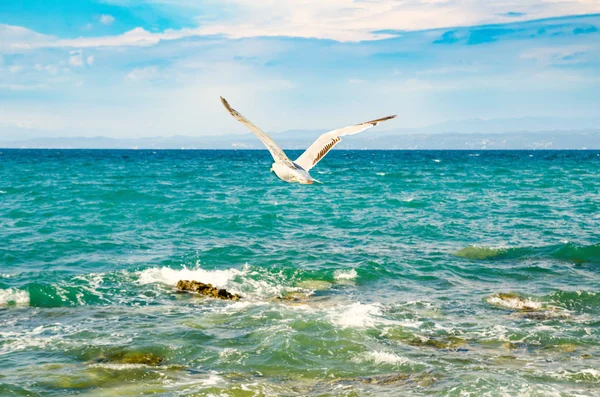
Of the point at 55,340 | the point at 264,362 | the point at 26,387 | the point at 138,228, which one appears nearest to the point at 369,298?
the point at 264,362

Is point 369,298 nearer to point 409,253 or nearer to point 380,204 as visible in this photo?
point 409,253

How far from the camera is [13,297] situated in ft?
55.3

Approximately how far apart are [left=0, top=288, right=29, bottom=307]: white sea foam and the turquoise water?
70 millimetres

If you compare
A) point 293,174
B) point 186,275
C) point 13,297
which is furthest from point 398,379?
point 13,297

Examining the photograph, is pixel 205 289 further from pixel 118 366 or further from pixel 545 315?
pixel 545 315

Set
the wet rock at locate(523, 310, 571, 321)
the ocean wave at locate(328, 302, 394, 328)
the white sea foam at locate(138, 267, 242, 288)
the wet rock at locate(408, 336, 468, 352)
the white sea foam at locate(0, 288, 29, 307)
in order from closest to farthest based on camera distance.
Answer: the wet rock at locate(408, 336, 468, 352) < the ocean wave at locate(328, 302, 394, 328) < the wet rock at locate(523, 310, 571, 321) < the white sea foam at locate(0, 288, 29, 307) < the white sea foam at locate(138, 267, 242, 288)

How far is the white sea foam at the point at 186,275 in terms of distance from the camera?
18828 mm

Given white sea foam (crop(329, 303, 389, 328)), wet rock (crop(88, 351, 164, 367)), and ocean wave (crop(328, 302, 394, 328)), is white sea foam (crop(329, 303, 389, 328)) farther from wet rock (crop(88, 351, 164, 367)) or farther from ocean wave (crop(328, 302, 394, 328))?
wet rock (crop(88, 351, 164, 367))

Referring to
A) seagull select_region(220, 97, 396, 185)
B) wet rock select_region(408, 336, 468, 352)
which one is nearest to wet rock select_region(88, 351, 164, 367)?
seagull select_region(220, 97, 396, 185)

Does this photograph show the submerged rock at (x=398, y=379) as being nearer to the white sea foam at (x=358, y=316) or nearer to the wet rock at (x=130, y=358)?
the white sea foam at (x=358, y=316)

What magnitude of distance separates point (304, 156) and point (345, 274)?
799 cm

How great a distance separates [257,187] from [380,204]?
1506 cm

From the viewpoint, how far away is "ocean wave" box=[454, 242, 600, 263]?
2208cm

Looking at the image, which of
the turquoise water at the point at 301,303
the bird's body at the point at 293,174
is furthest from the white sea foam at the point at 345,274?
the bird's body at the point at 293,174
